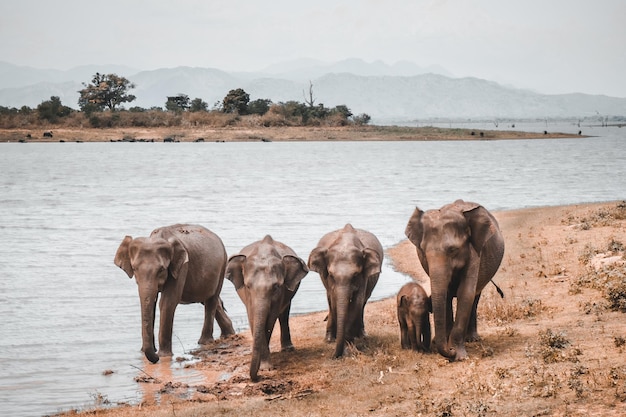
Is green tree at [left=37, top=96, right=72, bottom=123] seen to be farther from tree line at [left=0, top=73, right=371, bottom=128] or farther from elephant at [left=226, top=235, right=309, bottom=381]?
elephant at [left=226, top=235, right=309, bottom=381]

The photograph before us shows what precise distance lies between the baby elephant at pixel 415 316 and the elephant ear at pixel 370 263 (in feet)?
1.92

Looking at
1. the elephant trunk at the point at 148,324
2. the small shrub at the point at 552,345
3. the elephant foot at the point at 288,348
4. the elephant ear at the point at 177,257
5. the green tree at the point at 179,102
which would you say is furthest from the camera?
the green tree at the point at 179,102

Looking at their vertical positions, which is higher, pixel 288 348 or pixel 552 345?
pixel 552 345

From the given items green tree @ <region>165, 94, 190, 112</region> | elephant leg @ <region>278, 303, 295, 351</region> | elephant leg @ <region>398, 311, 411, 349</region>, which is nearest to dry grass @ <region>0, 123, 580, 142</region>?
green tree @ <region>165, 94, 190, 112</region>

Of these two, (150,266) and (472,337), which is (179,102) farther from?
(472,337)

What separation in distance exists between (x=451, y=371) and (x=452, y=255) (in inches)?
62.5

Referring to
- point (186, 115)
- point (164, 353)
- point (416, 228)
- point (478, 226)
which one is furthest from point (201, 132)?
point (478, 226)

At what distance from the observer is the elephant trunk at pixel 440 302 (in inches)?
Answer: 474

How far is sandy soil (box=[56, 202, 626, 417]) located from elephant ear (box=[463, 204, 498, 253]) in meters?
1.57

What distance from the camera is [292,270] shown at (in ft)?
43.9

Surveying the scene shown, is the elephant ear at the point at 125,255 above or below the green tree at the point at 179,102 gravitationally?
below

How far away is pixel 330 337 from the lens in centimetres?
1474

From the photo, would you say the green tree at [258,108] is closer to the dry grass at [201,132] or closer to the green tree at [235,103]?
the green tree at [235,103]

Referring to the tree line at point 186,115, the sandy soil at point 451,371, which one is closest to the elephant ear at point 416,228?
the sandy soil at point 451,371
